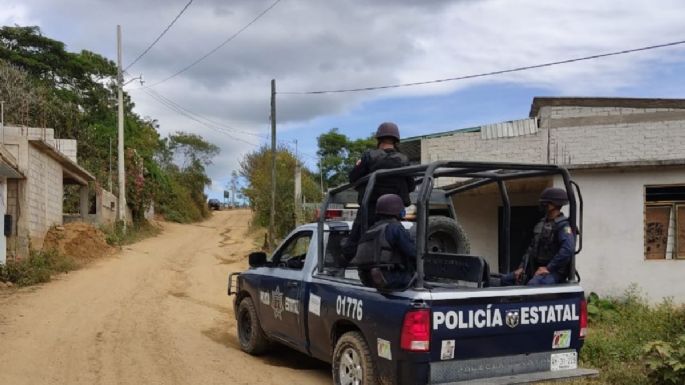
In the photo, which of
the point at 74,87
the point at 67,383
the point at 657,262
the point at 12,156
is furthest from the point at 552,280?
the point at 74,87

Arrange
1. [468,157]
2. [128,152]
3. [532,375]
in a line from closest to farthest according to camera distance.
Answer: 1. [532,375]
2. [468,157]
3. [128,152]

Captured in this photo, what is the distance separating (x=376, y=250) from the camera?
16.8 feet

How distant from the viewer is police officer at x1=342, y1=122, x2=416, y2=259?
228 inches

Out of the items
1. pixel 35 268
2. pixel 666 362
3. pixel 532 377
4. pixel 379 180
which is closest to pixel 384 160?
pixel 379 180

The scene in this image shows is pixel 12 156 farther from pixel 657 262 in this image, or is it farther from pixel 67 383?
pixel 657 262

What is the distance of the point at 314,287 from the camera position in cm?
623

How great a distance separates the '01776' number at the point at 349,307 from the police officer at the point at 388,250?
0.70ft

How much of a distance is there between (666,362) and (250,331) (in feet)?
15.2

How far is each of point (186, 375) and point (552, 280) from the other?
3.83 m

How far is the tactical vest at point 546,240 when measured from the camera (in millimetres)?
5691

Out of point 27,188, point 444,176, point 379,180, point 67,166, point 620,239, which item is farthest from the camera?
point 67,166

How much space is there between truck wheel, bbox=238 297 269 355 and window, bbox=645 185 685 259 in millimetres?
7602

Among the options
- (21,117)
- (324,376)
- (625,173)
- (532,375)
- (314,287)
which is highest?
(21,117)

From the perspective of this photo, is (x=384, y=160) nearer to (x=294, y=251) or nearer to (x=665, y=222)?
(x=294, y=251)
